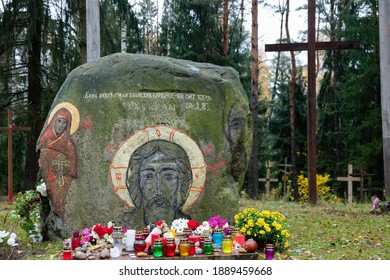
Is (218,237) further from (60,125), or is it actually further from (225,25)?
(225,25)

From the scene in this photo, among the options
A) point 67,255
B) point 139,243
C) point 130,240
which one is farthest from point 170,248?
point 67,255

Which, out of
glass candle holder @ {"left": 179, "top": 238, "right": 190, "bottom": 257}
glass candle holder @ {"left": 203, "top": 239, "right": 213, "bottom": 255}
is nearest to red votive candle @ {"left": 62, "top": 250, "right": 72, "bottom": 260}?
glass candle holder @ {"left": 179, "top": 238, "right": 190, "bottom": 257}

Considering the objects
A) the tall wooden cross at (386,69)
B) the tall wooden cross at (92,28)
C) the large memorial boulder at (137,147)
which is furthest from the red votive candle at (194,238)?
the tall wooden cross at (92,28)

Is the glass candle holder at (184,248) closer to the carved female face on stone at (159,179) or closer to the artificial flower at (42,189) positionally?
the carved female face on stone at (159,179)

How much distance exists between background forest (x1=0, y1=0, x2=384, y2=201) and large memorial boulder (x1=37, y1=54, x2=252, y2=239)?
20.5 ft

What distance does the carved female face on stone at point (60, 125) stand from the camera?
6531 mm

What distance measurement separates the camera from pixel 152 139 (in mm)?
6488

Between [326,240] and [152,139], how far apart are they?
2686 mm

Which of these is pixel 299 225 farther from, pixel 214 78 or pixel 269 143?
pixel 269 143

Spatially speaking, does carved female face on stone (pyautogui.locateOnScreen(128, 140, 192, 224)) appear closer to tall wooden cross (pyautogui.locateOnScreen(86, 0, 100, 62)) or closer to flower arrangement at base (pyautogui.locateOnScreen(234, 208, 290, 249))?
flower arrangement at base (pyautogui.locateOnScreen(234, 208, 290, 249))

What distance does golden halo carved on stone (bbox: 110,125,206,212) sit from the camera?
6375 millimetres

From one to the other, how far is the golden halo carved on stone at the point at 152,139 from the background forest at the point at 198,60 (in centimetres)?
665

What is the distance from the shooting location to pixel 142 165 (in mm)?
6406

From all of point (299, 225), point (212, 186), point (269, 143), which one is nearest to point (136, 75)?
point (212, 186)
